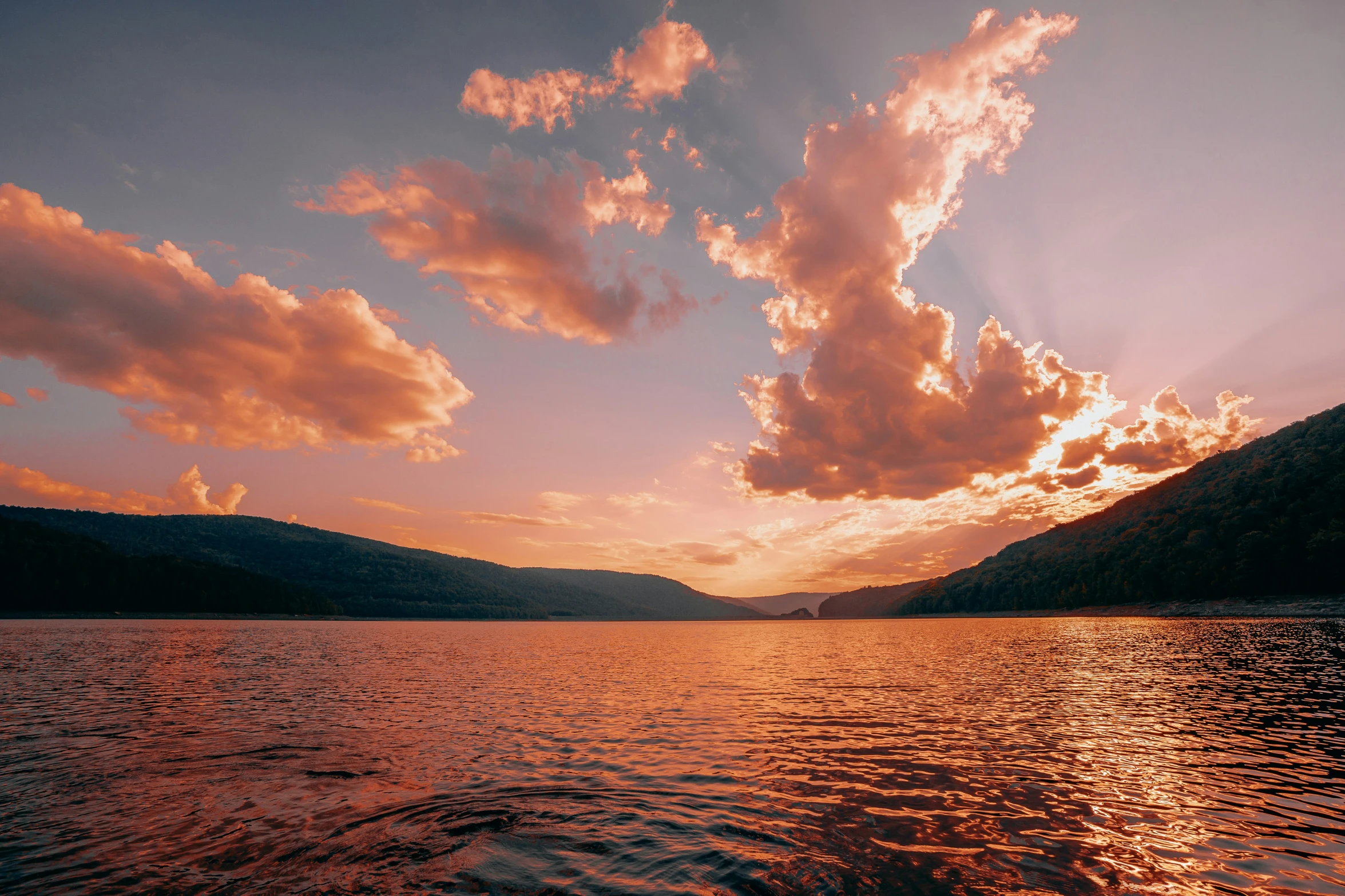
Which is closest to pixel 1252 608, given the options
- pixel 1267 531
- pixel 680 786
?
pixel 1267 531

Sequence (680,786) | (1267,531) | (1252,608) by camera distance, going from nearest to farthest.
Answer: (680,786), (1252,608), (1267,531)

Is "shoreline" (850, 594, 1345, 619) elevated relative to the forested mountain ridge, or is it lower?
lower

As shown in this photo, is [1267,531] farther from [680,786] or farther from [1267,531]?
[680,786]

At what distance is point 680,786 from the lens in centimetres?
2311

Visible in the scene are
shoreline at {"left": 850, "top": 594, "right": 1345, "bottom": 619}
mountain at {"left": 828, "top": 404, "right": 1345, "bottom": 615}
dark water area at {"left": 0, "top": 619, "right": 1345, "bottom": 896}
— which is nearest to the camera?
dark water area at {"left": 0, "top": 619, "right": 1345, "bottom": 896}

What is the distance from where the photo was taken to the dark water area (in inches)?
596

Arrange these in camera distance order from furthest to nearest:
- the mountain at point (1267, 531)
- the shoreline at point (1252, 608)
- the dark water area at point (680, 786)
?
the mountain at point (1267, 531)
the shoreline at point (1252, 608)
the dark water area at point (680, 786)

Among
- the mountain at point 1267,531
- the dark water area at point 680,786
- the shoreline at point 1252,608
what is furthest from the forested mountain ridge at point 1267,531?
the dark water area at point 680,786

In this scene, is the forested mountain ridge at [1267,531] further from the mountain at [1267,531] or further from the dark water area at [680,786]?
the dark water area at [680,786]

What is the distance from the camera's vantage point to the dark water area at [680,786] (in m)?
15.1

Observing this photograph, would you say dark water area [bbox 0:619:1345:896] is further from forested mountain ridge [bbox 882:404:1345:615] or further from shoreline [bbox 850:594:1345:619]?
forested mountain ridge [bbox 882:404:1345:615]

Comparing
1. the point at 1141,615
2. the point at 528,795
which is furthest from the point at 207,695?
the point at 1141,615

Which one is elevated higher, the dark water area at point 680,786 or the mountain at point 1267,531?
the mountain at point 1267,531

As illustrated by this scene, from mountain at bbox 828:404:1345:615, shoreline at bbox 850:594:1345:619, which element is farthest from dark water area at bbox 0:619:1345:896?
mountain at bbox 828:404:1345:615
